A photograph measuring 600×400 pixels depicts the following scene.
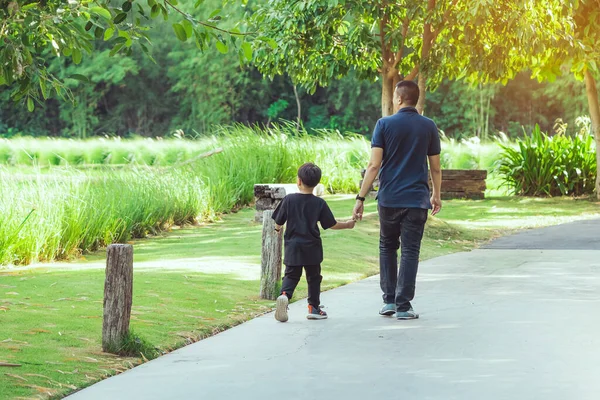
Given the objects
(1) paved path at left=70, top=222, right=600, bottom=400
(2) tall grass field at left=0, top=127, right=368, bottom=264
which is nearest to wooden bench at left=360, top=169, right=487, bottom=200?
(2) tall grass field at left=0, top=127, right=368, bottom=264

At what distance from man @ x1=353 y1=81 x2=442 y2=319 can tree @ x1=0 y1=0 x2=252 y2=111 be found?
2.05 metres

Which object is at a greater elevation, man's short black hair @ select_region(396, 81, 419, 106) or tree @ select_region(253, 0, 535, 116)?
tree @ select_region(253, 0, 535, 116)

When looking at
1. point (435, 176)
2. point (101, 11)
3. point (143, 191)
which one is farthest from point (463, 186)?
point (101, 11)

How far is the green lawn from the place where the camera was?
6.03 metres

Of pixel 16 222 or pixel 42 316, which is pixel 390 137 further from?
pixel 16 222

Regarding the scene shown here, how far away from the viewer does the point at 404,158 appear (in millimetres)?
7645

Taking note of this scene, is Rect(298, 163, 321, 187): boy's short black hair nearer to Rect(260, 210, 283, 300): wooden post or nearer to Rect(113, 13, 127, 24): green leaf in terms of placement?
Rect(260, 210, 283, 300): wooden post

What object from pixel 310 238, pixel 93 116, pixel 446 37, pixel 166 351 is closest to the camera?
pixel 166 351

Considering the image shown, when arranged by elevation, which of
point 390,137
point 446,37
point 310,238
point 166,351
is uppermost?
point 446,37

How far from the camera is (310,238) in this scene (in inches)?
301

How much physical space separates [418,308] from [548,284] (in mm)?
2062

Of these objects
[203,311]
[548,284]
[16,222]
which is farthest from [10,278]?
[548,284]

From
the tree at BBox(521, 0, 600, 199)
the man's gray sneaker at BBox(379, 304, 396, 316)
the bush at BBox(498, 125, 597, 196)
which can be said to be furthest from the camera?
the bush at BBox(498, 125, 597, 196)

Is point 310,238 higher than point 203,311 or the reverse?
higher
